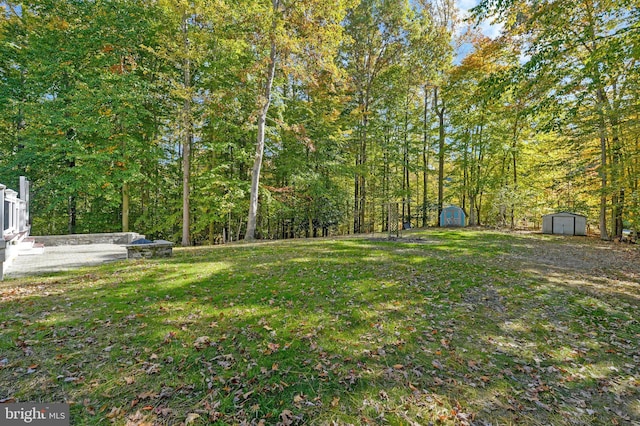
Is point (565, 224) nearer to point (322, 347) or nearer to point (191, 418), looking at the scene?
point (322, 347)

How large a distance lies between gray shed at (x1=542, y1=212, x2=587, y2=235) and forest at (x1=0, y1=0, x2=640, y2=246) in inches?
51.4

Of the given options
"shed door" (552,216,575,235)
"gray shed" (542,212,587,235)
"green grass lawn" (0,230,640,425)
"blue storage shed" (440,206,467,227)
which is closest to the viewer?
"green grass lawn" (0,230,640,425)

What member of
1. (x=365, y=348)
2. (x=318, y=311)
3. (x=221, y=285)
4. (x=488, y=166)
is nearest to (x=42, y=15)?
→ (x=221, y=285)

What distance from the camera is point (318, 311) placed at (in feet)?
15.7

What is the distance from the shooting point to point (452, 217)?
2147 centimetres

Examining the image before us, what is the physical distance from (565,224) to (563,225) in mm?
115

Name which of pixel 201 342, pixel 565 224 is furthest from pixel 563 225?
pixel 201 342

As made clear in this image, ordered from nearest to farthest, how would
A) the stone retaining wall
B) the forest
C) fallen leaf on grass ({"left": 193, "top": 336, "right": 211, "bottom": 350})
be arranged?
fallen leaf on grass ({"left": 193, "top": 336, "right": 211, "bottom": 350})
the forest
the stone retaining wall

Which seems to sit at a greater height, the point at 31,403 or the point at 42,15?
the point at 42,15

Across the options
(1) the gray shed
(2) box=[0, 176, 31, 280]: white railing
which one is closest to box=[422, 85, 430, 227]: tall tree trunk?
(1) the gray shed

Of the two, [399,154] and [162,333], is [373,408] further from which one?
[399,154]

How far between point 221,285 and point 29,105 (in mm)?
15309

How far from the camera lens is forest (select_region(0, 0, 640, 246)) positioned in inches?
449

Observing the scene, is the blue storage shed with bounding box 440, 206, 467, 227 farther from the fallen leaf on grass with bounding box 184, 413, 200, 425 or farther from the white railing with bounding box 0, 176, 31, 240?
the white railing with bounding box 0, 176, 31, 240
